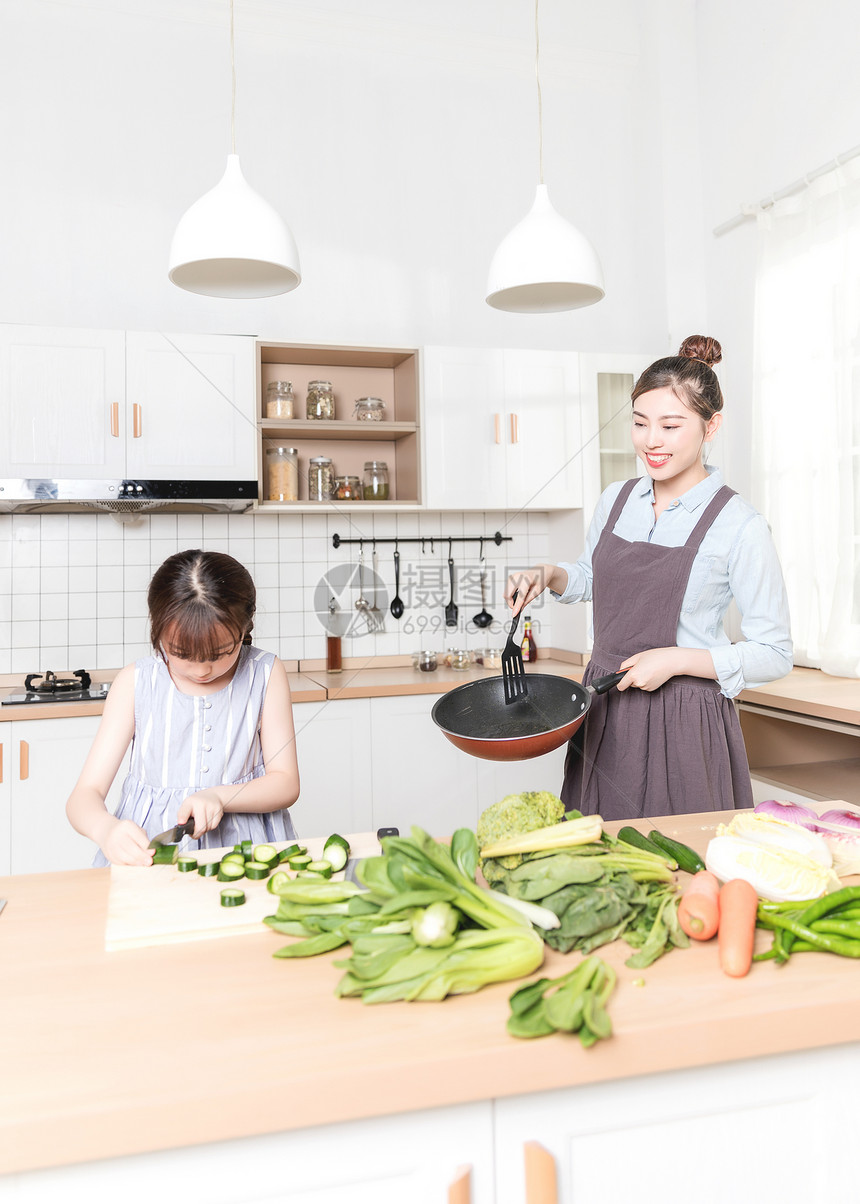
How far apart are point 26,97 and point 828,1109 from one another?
3410 millimetres

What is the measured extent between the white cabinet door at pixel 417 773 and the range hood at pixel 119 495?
2.53 feet

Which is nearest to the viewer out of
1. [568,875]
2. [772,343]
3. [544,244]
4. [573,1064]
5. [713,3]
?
[573,1064]

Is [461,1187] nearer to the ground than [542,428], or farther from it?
nearer to the ground

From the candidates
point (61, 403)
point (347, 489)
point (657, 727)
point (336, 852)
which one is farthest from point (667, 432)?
point (61, 403)

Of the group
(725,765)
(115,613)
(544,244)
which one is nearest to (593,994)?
(725,765)

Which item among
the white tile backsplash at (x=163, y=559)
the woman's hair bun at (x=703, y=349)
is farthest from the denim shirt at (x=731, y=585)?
the white tile backsplash at (x=163, y=559)

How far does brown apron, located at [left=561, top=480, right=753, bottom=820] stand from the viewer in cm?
156

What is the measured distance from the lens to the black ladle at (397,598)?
9.25ft

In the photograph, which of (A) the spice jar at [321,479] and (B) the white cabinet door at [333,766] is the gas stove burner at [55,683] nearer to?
(B) the white cabinet door at [333,766]

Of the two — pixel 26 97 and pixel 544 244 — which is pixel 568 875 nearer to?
pixel 544 244

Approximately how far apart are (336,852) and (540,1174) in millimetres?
460

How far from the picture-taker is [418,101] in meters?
3.29

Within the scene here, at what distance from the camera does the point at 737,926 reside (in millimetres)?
865

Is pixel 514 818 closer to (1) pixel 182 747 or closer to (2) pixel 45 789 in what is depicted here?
(1) pixel 182 747
